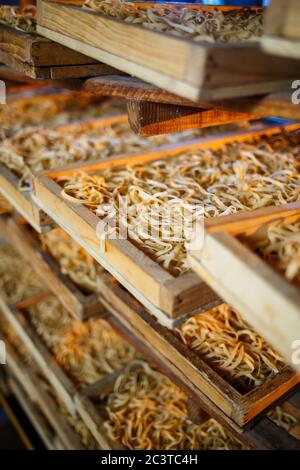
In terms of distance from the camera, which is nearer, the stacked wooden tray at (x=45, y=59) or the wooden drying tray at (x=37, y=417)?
the stacked wooden tray at (x=45, y=59)

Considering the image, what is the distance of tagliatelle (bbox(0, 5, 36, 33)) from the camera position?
139 cm

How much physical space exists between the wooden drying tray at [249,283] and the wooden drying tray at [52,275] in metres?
0.92

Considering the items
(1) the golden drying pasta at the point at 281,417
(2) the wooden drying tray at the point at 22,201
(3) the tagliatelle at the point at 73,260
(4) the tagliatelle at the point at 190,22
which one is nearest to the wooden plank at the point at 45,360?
(3) the tagliatelle at the point at 73,260

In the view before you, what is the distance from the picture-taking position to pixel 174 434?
1.69m

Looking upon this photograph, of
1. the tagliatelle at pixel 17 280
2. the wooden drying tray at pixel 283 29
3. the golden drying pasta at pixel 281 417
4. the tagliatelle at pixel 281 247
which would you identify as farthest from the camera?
the tagliatelle at pixel 17 280

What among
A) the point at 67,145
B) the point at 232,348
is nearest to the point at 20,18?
the point at 67,145

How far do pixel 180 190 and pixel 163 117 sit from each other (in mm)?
281

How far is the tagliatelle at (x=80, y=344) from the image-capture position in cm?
204

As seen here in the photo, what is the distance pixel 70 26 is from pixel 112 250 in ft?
1.94

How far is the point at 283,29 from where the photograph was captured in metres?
0.71

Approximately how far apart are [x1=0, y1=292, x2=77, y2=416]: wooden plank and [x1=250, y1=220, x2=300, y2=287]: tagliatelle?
1.22 m

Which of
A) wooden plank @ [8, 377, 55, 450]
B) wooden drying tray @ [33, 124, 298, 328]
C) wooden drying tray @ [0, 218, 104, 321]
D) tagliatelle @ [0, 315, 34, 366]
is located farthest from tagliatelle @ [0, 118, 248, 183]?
wooden plank @ [8, 377, 55, 450]

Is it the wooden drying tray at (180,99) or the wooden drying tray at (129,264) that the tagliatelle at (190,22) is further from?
the wooden drying tray at (129,264)

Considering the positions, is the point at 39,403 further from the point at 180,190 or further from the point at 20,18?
the point at 20,18
